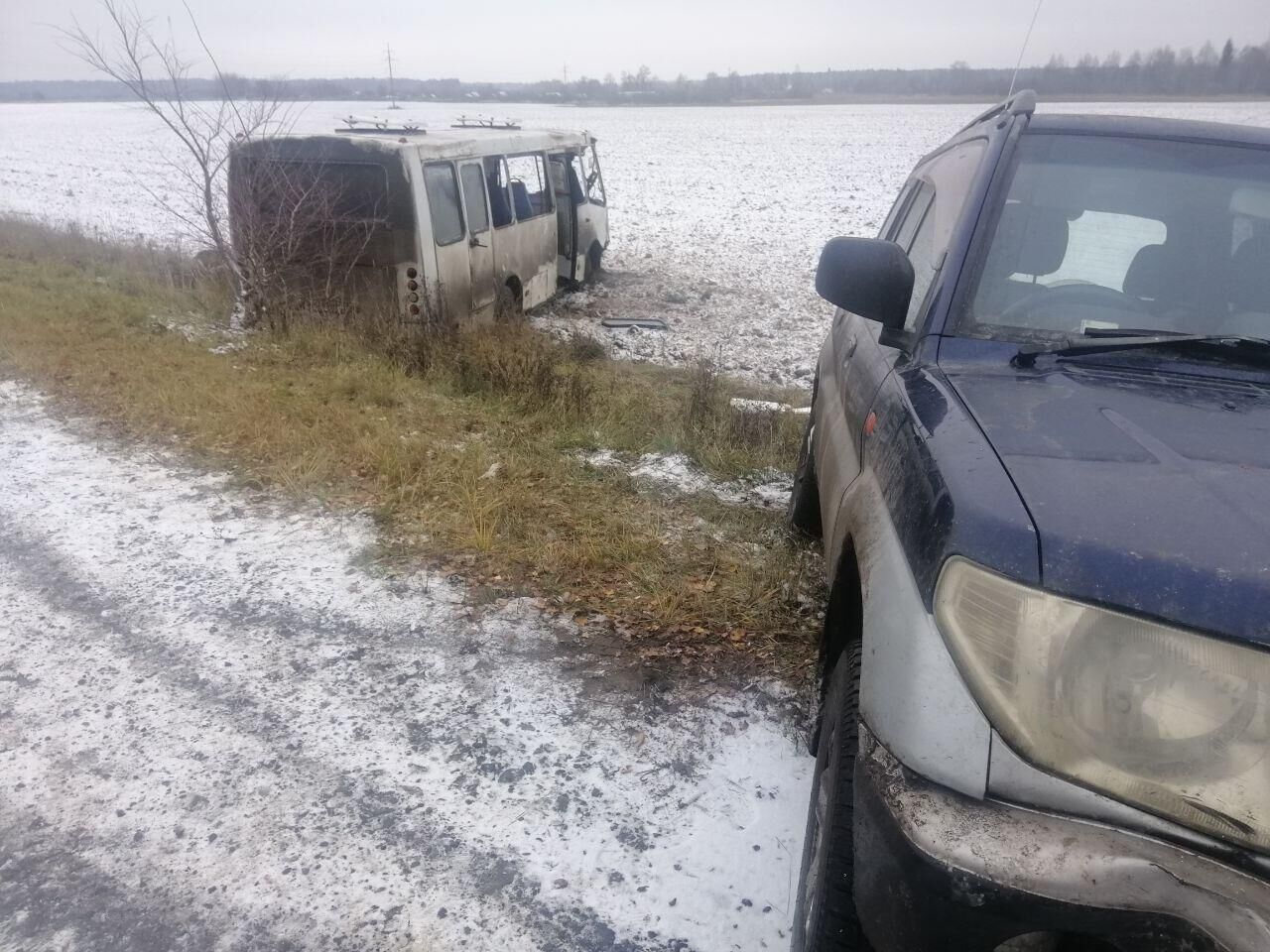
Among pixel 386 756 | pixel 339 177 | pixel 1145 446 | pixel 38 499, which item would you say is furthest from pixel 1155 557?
pixel 339 177

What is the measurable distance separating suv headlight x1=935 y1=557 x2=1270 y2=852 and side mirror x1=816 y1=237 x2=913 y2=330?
1.18 metres

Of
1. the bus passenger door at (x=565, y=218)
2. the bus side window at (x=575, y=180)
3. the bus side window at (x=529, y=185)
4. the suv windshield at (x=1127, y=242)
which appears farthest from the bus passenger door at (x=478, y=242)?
the suv windshield at (x=1127, y=242)

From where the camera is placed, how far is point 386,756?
2.78 meters

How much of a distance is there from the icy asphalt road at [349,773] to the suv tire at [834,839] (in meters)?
0.35

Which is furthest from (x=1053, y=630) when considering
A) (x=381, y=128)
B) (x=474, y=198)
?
(x=381, y=128)

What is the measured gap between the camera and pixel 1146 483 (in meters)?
1.51

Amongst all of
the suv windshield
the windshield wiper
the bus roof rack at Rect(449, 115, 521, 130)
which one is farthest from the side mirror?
the bus roof rack at Rect(449, 115, 521, 130)

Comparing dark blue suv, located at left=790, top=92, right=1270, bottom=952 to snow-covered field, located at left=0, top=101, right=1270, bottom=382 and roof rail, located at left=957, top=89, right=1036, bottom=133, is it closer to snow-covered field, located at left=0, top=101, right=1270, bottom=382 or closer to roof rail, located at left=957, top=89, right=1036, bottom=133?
roof rail, located at left=957, top=89, right=1036, bottom=133

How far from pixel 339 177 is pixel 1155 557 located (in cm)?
790

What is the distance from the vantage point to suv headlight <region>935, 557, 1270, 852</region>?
1259 millimetres

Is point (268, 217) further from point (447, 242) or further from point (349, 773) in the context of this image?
point (349, 773)

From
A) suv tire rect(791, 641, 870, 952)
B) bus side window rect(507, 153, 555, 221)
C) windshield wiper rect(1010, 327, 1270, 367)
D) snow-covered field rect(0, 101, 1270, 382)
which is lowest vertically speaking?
snow-covered field rect(0, 101, 1270, 382)

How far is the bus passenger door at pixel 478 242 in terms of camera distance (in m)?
8.68

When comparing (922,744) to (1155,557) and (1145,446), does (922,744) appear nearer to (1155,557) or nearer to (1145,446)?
(1155,557)
